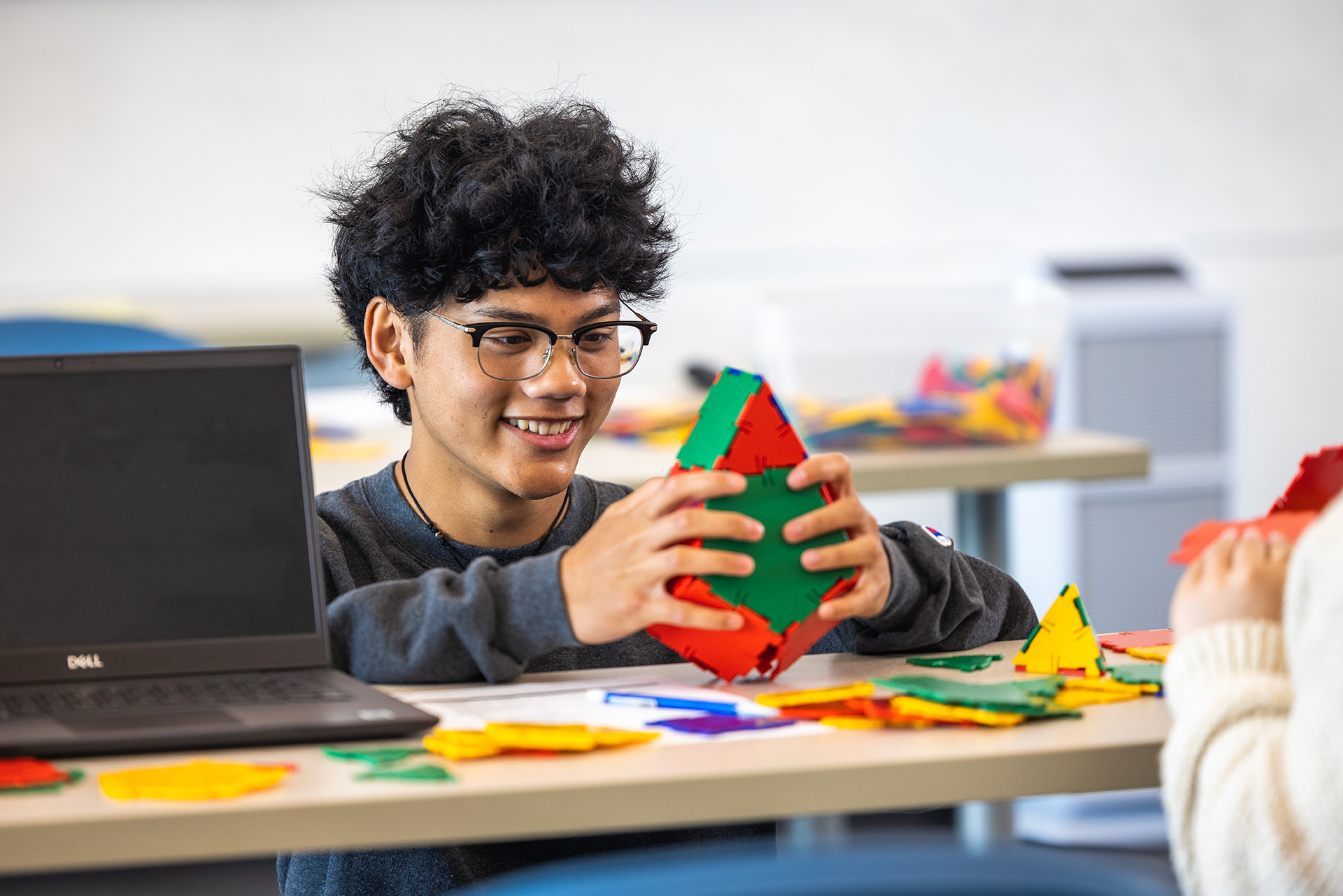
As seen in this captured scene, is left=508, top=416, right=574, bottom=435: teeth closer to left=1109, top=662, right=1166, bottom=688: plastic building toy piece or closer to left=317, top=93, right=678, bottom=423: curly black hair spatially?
left=317, top=93, right=678, bottom=423: curly black hair

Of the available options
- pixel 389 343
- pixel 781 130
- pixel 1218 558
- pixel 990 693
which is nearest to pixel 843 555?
pixel 990 693

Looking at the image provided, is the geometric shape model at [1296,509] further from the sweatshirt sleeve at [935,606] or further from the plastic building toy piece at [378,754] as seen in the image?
the plastic building toy piece at [378,754]

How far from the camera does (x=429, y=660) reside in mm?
884

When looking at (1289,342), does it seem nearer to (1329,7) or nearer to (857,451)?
(1329,7)

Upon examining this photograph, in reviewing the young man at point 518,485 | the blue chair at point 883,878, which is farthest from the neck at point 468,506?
the blue chair at point 883,878

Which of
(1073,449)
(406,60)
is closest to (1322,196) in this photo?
(1073,449)

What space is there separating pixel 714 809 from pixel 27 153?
9.86 feet

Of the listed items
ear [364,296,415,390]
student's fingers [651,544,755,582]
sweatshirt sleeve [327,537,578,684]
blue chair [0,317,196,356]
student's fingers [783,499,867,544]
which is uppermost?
blue chair [0,317,196,356]

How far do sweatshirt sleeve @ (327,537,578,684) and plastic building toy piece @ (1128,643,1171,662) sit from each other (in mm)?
392

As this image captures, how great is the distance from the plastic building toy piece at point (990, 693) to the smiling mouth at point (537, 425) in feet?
1.27

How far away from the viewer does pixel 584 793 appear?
2.18 feet

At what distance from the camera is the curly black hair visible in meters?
1.09

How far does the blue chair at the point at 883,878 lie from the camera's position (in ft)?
1.02

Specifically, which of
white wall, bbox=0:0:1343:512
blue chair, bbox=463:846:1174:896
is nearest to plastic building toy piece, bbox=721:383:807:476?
blue chair, bbox=463:846:1174:896
